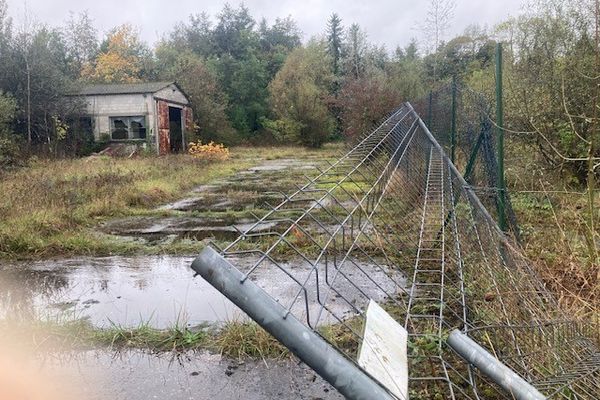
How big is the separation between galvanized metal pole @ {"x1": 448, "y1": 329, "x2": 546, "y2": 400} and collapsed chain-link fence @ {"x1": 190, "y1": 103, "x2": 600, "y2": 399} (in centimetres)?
9

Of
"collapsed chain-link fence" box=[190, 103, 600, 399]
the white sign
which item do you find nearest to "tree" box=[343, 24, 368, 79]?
"collapsed chain-link fence" box=[190, 103, 600, 399]

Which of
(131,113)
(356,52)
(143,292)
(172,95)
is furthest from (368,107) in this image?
(356,52)

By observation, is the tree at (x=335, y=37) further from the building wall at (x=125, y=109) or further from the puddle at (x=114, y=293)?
the puddle at (x=114, y=293)

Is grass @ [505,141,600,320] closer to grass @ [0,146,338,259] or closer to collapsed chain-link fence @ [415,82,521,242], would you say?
collapsed chain-link fence @ [415,82,521,242]

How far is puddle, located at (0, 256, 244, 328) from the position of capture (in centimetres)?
452

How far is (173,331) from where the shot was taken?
396 cm

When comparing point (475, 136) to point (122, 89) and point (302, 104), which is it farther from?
point (302, 104)

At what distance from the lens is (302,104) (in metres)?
32.9

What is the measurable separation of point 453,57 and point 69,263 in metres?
27.8

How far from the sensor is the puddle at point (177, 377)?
3.17 m

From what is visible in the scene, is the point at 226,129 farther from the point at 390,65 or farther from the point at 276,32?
the point at 276,32

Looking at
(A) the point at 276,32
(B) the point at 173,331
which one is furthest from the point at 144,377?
(A) the point at 276,32

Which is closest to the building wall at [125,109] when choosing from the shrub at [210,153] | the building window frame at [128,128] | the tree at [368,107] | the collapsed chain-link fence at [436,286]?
the building window frame at [128,128]

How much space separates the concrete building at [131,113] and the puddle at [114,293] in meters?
20.9
